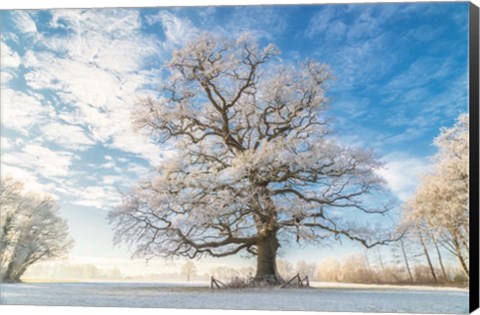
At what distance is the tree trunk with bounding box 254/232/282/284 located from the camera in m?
11.4

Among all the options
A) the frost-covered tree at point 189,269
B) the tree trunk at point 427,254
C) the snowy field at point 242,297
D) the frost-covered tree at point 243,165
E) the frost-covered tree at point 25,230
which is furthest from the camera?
the frost-covered tree at point 25,230

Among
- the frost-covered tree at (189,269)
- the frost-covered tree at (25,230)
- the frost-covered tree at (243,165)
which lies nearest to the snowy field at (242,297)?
the frost-covered tree at (189,269)

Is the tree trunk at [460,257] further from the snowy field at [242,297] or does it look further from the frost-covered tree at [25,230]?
the frost-covered tree at [25,230]

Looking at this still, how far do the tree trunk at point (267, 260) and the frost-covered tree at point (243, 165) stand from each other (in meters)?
0.01

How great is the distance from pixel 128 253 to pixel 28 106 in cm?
277

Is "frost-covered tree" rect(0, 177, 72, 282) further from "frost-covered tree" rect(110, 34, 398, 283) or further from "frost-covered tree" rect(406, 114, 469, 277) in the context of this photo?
"frost-covered tree" rect(406, 114, 469, 277)

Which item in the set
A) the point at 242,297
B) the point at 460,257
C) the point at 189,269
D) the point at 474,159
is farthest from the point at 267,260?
the point at 474,159

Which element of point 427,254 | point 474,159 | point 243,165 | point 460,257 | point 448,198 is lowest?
point 460,257

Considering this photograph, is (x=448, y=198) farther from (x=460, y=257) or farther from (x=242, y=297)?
(x=242, y=297)

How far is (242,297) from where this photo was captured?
10969 millimetres

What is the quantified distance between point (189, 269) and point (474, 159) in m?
4.39

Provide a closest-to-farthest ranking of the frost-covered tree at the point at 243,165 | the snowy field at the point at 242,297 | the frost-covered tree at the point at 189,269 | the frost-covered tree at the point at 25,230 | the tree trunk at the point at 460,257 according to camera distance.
Result: the snowy field at the point at 242,297 < the tree trunk at the point at 460,257 < the frost-covered tree at the point at 243,165 < the frost-covered tree at the point at 189,269 < the frost-covered tree at the point at 25,230

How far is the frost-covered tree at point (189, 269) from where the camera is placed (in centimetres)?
1147

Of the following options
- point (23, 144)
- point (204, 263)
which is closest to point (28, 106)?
point (23, 144)
